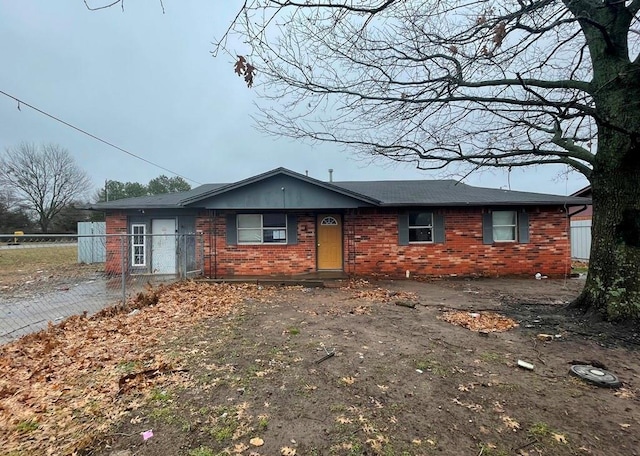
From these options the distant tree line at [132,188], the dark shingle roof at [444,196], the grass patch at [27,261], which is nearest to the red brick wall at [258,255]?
the dark shingle roof at [444,196]

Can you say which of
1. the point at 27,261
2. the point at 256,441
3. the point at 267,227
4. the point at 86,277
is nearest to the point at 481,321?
the point at 256,441

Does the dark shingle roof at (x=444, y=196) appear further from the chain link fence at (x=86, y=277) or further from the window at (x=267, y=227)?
the chain link fence at (x=86, y=277)

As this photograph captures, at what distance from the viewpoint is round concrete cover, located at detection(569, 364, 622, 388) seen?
11.5ft

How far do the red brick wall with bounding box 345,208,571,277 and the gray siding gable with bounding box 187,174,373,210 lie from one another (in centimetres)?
217

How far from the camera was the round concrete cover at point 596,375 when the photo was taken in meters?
3.50

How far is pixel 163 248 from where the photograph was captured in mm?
12367

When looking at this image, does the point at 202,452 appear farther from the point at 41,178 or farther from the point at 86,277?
the point at 41,178

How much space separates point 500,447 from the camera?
2.49 meters

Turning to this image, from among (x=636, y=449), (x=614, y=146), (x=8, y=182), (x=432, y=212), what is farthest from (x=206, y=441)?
(x=8, y=182)

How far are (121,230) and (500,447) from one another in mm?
13135

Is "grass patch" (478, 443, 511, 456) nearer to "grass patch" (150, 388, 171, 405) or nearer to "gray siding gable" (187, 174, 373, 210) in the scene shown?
"grass patch" (150, 388, 171, 405)

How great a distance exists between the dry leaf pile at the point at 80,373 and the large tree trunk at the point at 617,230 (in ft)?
21.9

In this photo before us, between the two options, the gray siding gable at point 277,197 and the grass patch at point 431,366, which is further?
the gray siding gable at point 277,197

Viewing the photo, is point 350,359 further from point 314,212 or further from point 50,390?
point 314,212
